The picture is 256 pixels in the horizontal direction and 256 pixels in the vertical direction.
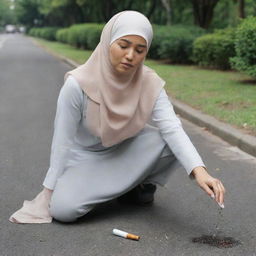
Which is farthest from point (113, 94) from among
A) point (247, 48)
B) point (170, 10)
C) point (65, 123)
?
point (170, 10)

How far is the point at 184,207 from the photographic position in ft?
13.4

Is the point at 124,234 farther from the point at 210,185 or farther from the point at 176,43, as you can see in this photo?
the point at 176,43

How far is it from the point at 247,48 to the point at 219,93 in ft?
4.73

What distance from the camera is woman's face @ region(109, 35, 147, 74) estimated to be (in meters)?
3.38

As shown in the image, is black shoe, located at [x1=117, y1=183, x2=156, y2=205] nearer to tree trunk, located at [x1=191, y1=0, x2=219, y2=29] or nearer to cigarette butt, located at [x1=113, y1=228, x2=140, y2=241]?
cigarette butt, located at [x1=113, y1=228, x2=140, y2=241]

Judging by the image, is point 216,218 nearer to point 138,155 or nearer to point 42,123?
point 138,155

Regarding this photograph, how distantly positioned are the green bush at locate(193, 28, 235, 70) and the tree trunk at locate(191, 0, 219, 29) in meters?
6.69

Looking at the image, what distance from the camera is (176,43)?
16578 mm

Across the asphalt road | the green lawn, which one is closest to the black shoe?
the asphalt road

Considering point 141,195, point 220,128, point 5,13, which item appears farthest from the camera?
point 5,13

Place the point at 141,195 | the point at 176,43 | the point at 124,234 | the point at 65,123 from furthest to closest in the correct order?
the point at 176,43 < the point at 141,195 < the point at 65,123 < the point at 124,234

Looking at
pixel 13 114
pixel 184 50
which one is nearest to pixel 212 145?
pixel 13 114

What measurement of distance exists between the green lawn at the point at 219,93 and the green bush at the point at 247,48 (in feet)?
1.14

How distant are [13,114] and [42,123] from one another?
1128 mm
